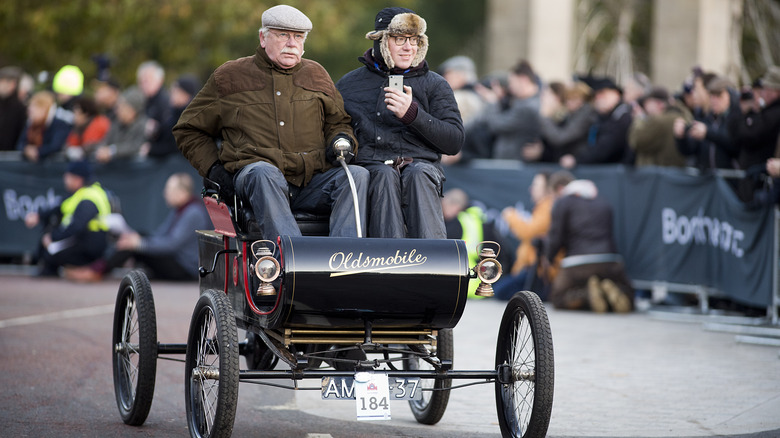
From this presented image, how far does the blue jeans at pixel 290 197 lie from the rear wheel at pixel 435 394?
3.35ft

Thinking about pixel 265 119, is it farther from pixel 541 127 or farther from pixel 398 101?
pixel 541 127

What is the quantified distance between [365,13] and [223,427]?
1373 inches

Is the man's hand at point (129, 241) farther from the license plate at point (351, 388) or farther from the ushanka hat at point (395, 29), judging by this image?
the license plate at point (351, 388)

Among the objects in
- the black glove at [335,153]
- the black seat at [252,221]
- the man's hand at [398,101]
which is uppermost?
the man's hand at [398,101]

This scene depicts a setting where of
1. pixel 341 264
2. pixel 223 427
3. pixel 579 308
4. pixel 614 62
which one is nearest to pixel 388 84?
pixel 341 264

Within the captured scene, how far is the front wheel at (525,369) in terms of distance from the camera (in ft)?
20.4

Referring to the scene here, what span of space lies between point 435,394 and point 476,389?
174cm

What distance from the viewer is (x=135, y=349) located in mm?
7594

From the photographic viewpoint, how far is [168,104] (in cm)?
1766

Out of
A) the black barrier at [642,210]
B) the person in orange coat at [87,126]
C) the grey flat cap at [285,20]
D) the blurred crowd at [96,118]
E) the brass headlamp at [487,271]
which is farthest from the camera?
the person in orange coat at [87,126]

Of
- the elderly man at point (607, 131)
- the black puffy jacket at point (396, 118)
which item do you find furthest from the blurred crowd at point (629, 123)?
the black puffy jacket at point (396, 118)

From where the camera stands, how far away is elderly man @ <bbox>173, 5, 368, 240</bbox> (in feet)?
23.1

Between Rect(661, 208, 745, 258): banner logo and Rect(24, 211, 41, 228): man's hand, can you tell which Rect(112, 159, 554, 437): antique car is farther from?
Rect(24, 211, 41, 228): man's hand

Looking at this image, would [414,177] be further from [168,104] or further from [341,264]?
[168,104]
